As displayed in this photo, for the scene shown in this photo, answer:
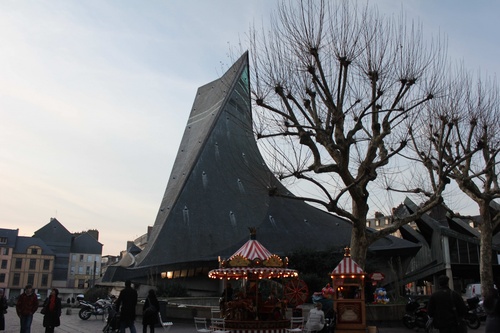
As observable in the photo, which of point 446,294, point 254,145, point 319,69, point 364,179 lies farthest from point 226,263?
point 254,145

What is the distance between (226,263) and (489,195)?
12846mm

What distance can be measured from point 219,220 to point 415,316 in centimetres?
1895

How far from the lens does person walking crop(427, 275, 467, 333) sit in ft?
20.3

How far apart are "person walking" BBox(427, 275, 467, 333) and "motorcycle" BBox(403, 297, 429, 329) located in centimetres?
892

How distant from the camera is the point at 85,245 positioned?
3002 inches

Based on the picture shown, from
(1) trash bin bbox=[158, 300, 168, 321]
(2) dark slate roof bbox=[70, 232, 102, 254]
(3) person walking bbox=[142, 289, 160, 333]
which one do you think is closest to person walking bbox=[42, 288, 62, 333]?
(3) person walking bbox=[142, 289, 160, 333]

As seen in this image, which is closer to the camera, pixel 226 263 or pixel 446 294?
pixel 446 294

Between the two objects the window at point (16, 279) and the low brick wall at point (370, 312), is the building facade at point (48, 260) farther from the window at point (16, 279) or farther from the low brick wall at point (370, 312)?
the low brick wall at point (370, 312)

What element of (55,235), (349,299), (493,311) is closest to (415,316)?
(349,299)

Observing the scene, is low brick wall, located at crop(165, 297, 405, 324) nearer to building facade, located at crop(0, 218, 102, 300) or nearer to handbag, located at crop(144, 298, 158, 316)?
handbag, located at crop(144, 298, 158, 316)

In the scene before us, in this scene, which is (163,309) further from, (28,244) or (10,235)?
(28,244)

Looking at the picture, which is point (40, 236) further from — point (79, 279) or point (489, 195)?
point (489, 195)

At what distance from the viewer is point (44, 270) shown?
219 feet

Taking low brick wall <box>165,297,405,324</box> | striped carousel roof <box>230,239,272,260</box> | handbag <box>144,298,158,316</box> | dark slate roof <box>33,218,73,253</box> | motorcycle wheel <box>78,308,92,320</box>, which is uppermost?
dark slate roof <box>33,218,73,253</box>
